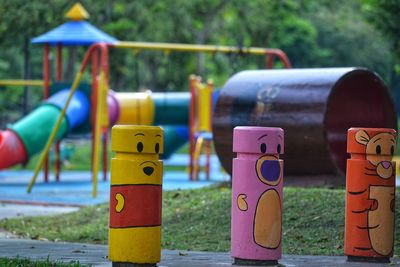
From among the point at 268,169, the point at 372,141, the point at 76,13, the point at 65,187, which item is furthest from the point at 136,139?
the point at 76,13

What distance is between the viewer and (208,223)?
12891 millimetres

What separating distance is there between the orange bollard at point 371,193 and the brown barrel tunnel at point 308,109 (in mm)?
6588

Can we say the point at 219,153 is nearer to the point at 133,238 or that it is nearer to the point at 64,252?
the point at 64,252

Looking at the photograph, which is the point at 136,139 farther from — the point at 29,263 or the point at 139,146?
the point at 29,263

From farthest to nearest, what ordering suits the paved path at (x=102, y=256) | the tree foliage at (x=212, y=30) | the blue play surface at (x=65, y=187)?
1. the tree foliage at (x=212, y=30)
2. the blue play surface at (x=65, y=187)
3. the paved path at (x=102, y=256)

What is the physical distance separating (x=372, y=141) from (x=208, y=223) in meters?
3.96

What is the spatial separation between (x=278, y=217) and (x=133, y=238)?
3.74 ft

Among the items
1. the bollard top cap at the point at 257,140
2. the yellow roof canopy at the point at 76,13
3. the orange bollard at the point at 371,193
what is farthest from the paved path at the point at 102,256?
the yellow roof canopy at the point at 76,13

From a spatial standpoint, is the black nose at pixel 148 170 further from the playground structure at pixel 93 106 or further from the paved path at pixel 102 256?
the playground structure at pixel 93 106

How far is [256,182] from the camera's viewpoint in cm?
881

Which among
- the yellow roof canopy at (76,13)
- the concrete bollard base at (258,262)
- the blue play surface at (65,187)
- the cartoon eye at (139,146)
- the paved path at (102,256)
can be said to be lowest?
the blue play surface at (65,187)

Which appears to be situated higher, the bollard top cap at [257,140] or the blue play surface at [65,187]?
the bollard top cap at [257,140]

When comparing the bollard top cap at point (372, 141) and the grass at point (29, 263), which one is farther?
the bollard top cap at point (372, 141)

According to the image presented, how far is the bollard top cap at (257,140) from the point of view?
28.9ft
